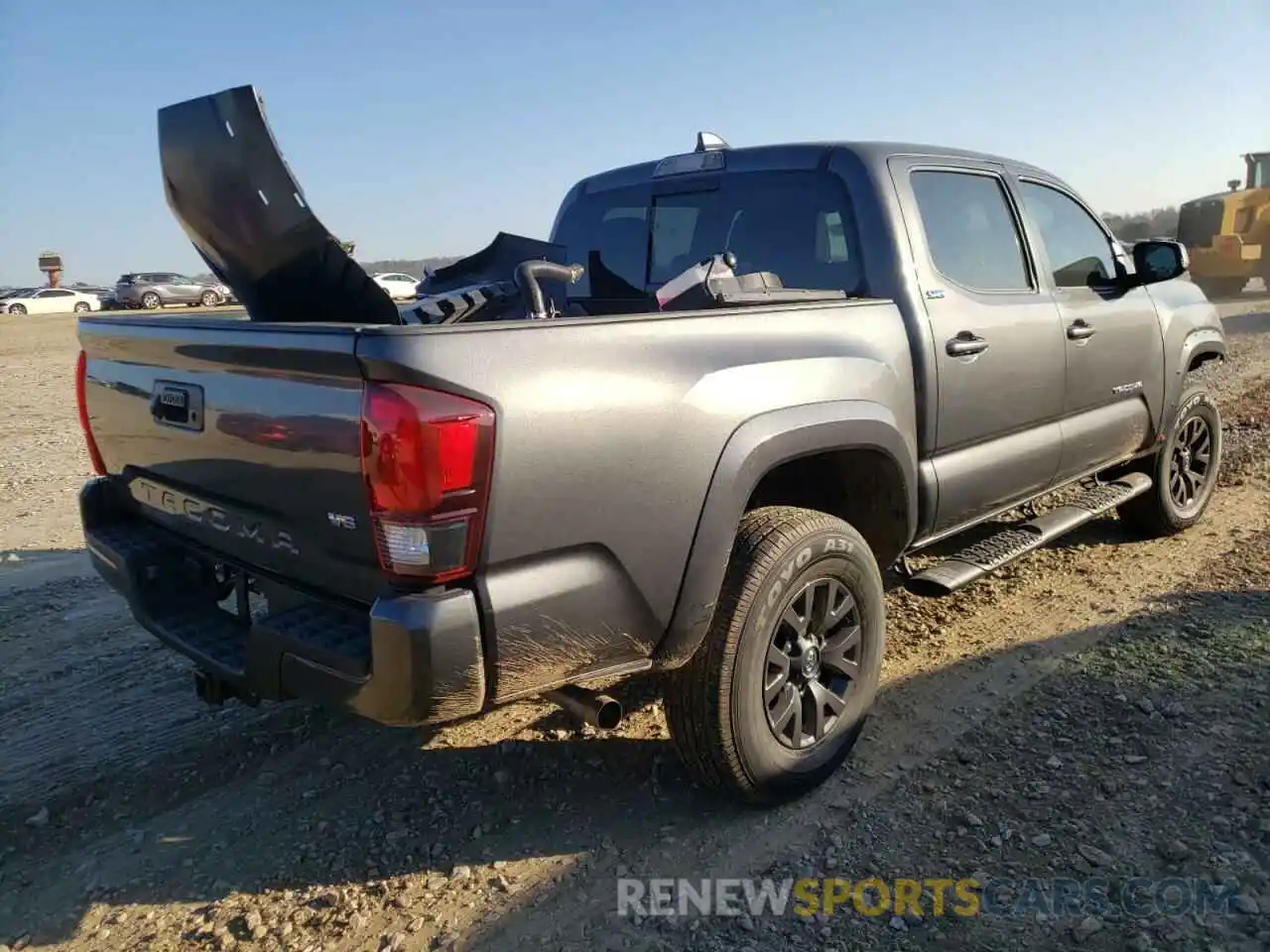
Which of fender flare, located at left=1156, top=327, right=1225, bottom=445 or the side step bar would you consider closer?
the side step bar

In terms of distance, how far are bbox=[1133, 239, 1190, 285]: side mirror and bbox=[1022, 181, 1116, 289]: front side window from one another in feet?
0.47

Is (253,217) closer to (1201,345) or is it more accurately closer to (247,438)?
(247,438)

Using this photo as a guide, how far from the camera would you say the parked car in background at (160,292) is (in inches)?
1446

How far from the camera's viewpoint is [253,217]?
272cm

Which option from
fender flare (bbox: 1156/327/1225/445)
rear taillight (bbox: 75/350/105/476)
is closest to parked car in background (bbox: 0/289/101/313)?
rear taillight (bbox: 75/350/105/476)

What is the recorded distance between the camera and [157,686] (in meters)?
3.83

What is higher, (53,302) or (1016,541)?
(53,302)

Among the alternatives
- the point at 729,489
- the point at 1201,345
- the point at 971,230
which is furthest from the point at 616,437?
the point at 1201,345

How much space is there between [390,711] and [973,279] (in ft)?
9.17

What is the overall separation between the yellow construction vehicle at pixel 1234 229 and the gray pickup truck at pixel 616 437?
18.2 metres

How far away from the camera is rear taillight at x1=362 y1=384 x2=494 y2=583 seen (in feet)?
6.73

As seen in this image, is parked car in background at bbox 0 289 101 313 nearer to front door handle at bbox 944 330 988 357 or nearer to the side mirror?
the side mirror

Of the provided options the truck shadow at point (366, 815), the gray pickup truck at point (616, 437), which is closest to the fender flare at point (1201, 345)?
the gray pickup truck at point (616, 437)

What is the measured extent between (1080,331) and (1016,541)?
3.36 ft
